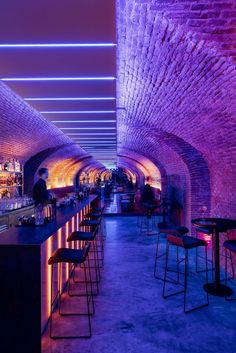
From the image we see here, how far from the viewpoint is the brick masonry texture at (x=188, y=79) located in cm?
233

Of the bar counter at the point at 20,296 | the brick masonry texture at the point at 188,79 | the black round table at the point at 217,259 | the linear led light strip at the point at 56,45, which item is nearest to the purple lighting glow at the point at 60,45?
the linear led light strip at the point at 56,45

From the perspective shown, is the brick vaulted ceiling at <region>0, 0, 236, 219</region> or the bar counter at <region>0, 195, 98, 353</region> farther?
the bar counter at <region>0, 195, 98, 353</region>

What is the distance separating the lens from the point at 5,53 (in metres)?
3.08

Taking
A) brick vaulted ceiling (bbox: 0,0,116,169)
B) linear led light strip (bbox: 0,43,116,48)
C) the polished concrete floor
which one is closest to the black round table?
the polished concrete floor

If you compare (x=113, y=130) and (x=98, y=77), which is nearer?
(x=98, y=77)

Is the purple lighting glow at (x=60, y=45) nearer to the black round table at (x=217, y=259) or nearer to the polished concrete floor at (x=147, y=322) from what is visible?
the black round table at (x=217, y=259)

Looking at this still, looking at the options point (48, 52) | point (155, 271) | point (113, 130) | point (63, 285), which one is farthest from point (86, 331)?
point (113, 130)

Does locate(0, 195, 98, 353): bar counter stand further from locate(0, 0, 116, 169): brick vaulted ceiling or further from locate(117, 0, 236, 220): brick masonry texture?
locate(117, 0, 236, 220): brick masonry texture

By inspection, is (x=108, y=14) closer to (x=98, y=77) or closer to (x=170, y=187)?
(x=98, y=77)

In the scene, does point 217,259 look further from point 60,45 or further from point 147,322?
point 60,45

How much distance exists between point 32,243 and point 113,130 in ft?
19.3

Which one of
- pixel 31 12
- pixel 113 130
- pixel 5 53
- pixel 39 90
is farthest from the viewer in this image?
pixel 113 130

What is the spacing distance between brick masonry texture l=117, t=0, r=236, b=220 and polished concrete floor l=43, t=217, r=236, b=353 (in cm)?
198

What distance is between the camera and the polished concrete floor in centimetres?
261
